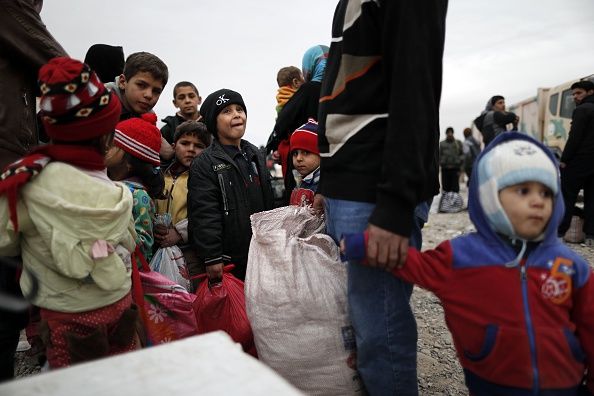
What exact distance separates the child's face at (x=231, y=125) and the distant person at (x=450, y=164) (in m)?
6.62

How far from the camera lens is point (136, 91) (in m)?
2.51

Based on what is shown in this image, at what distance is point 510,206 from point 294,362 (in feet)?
3.32

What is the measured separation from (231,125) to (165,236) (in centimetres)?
79

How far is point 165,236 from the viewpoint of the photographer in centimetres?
234

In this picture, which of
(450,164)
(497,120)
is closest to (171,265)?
(497,120)

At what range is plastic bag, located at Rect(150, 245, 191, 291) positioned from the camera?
2314mm

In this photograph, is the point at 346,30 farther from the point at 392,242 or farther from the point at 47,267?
the point at 47,267

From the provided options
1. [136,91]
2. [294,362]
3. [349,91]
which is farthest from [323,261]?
[136,91]

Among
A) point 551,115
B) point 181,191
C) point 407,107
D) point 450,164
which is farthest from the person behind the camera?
point 551,115

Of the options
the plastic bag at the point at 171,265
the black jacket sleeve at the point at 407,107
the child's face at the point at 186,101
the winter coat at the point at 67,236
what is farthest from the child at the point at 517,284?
the child's face at the point at 186,101

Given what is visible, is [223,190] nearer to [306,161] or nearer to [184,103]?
[306,161]

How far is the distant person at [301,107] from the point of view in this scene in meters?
2.76

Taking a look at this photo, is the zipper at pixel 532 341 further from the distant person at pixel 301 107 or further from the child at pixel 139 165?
the distant person at pixel 301 107

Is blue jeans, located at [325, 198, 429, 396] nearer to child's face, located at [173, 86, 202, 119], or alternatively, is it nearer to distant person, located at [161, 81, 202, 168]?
distant person, located at [161, 81, 202, 168]
